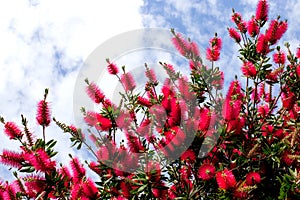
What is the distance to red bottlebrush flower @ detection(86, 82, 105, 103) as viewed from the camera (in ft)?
16.8

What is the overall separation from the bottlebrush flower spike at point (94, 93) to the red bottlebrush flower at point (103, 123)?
304mm

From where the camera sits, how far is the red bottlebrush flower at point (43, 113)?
416 centimetres

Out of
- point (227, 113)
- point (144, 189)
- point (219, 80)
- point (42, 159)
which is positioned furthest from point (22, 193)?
point (219, 80)

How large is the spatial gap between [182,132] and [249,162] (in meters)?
1.13

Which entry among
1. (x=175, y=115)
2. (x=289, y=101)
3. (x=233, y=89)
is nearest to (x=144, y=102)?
(x=175, y=115)

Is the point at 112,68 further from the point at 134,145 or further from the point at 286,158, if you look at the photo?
the point at 286,158

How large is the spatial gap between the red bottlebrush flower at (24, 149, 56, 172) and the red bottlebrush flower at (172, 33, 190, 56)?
9.07 ft

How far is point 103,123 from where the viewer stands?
4.89 meters

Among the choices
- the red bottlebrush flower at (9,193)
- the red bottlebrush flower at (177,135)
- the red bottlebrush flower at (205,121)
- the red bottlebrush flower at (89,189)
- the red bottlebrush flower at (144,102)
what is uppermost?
the red bottlebrush flower at (144,102)

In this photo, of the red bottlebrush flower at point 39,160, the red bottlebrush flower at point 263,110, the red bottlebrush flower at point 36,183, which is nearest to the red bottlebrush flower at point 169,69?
the red bottlebrush flower at point 263,110

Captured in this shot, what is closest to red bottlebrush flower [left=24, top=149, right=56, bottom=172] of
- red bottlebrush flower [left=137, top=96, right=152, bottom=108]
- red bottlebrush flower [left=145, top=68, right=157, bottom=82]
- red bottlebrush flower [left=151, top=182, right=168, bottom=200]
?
red bottlebrush flower [left=151, top=182, right=168, bottom=200]

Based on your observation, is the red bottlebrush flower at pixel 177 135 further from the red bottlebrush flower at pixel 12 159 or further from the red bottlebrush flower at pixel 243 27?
the red bottlebrush flower at pixel 243 27

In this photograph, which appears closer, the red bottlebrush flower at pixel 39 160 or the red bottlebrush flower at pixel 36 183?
the red bottlebrush flower at pixel 39 160

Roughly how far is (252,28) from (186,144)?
A: 8.61 ft
